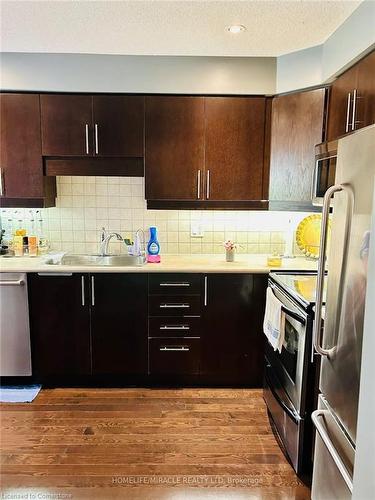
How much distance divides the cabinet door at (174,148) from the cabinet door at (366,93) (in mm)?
1174

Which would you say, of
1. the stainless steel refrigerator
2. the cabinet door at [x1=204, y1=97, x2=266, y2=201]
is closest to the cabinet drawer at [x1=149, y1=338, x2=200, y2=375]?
the cabinet door at [x1=204, y1=97, x2=266, y2=201]

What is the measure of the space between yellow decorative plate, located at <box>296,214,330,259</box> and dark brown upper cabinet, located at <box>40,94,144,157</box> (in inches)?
56.8

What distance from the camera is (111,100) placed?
2.87 meters

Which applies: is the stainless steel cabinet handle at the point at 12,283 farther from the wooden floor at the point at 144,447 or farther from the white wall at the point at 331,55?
the white wall at the point at 331,55

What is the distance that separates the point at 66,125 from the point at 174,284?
1.46m

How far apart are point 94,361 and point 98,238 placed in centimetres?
105

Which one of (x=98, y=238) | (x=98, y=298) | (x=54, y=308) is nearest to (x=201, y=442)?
(x=98, y=298)

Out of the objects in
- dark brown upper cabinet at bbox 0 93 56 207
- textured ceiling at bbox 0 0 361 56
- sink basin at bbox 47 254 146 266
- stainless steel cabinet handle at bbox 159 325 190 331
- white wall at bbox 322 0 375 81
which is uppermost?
textured ceiling at bbox 0 0 361 56

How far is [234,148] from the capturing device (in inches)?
115

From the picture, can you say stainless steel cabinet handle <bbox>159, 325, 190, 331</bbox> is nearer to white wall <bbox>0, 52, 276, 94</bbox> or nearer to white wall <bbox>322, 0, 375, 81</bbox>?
white wall <bbox>0, 52, 276, 94</bbox>

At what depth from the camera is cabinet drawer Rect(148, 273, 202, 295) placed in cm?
283

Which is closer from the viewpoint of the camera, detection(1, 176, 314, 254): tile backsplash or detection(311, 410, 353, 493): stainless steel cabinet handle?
detection(311, 410, 353, 493): stainless steel cabinet handle

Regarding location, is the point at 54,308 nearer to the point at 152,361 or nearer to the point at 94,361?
the point at 94,361

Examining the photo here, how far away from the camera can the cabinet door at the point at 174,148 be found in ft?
9.44
